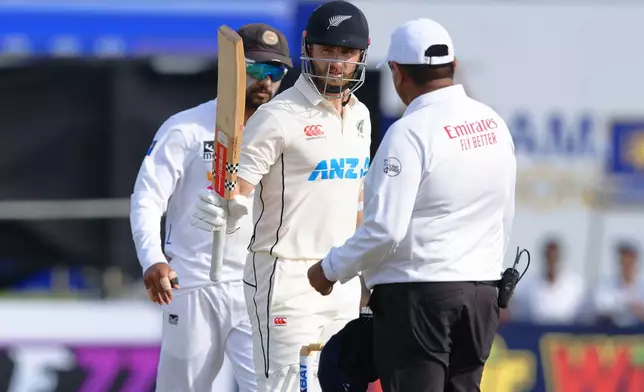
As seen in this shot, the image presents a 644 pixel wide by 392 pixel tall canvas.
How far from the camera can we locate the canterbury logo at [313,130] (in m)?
6.23

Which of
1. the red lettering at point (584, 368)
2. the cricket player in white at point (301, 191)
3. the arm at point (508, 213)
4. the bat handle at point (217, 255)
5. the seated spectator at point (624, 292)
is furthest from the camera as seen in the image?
the seated spectator at point (624, 292)

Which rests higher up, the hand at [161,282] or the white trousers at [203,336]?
the hand at [161,282]

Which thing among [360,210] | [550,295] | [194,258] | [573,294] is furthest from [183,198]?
[573,294]

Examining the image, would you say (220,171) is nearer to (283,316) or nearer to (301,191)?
(301,191)

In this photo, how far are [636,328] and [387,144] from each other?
16.7ft

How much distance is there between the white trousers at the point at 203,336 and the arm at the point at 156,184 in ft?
1.16

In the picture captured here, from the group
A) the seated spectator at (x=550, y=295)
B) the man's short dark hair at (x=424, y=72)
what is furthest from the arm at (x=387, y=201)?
the seated spectator at (x=550, y=295)

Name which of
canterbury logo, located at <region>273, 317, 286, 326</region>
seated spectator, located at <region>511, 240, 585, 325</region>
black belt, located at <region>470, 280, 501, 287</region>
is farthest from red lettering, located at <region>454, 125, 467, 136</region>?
seated spectator, located at <region>511, 240, 585, 325</region>

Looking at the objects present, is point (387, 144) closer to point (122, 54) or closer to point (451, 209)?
point (451, 209)

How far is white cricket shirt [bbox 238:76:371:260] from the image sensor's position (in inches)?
243

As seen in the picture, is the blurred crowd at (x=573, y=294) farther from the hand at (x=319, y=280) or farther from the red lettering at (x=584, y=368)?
the hand at (x=319, y=280)

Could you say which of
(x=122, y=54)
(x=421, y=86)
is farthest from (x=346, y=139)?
(x=122, y=54)

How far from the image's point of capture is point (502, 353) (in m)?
9.86

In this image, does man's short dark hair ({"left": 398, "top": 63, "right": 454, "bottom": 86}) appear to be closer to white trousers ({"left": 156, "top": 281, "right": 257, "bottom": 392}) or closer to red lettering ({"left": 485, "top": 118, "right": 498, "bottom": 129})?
red lettering ({"left": 485, "top": 118, "right": 498, "bottom": 129})
